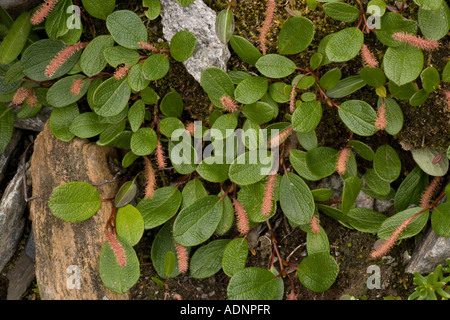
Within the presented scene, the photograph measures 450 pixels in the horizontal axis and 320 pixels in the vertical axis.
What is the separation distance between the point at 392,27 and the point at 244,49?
0.72m

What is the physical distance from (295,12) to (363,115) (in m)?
0.63

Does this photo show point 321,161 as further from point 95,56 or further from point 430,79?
point 95,56

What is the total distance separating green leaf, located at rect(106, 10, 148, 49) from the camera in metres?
2.21

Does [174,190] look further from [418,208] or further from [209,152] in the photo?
[418,208]

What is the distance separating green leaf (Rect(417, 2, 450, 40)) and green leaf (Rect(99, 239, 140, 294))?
71.6 inches

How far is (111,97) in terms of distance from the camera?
89.0 inches

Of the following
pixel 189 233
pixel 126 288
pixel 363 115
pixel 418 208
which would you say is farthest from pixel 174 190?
pixel 418 208

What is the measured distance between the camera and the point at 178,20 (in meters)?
2.23

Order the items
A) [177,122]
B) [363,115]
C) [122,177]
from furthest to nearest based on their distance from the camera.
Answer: [122,177], [177,122], [363,115]

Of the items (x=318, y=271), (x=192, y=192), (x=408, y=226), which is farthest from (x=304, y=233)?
(x=192, y=192)

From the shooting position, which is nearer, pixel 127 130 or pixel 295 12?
pixel 295 12

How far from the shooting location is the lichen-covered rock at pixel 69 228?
2387mm

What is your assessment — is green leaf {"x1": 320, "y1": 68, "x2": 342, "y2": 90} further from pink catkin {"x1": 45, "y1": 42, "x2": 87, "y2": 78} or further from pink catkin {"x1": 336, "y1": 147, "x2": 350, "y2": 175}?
pink catkin {"x1": 45, "y1": 42, "x2": 87, "y2": 78}
